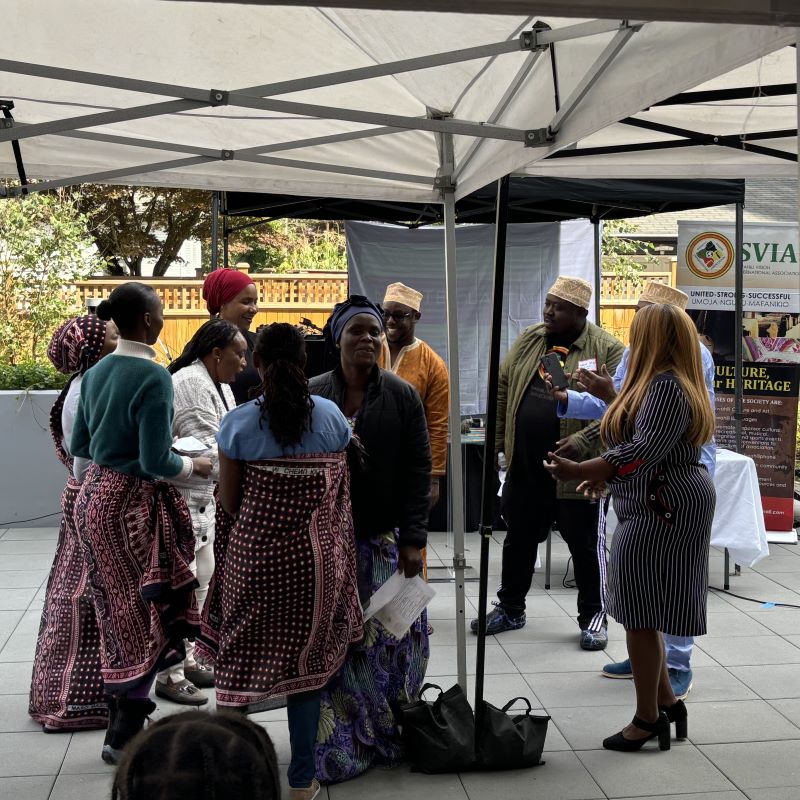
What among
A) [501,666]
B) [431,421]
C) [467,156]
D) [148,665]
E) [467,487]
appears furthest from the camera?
[467,487]

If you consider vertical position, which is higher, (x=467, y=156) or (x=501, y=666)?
(x=467, y=156)

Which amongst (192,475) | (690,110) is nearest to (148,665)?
(192,475)

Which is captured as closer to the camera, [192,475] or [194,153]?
[192,475]

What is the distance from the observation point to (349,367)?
3.70m

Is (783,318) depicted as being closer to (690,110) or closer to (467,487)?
(467,487)

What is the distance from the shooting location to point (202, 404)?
167 inches

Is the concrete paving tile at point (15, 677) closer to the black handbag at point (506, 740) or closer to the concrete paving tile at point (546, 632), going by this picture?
the black handbag at point (506, 740)

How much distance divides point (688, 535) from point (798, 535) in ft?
16.8

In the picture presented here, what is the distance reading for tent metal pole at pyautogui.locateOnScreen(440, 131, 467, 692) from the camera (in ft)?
13.3

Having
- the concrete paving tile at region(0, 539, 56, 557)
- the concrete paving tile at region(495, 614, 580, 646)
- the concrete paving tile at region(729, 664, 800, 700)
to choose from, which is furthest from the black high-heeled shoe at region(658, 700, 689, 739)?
the concrete paving tile at region(0, 539, 56, 557)

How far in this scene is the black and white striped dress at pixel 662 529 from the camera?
12.0 ft

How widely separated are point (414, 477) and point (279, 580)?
722 mm

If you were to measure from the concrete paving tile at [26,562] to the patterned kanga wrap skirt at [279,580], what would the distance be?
4027 millimetres

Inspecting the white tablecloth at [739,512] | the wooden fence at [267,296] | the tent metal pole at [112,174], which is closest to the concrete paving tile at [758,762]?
the white tablecloth at [739,512]
